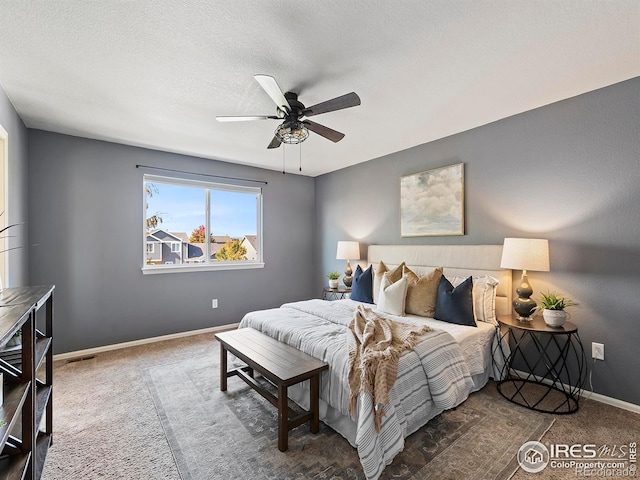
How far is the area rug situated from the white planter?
69cm

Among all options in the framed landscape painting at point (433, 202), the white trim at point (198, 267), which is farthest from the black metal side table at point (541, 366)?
the white trim at point (198, 267)

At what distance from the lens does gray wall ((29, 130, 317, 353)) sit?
3.37 meters

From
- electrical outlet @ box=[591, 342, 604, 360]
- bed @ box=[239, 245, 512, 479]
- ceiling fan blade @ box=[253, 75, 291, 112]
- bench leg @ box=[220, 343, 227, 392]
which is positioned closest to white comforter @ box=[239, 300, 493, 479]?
bed @ box=[239, 245, 512, 479]

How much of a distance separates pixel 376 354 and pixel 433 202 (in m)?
2.37

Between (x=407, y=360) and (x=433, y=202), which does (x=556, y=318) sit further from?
(x=433, y=202)

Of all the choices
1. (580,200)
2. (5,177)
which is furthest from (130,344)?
(580,200)

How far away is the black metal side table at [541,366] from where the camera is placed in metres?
2.41

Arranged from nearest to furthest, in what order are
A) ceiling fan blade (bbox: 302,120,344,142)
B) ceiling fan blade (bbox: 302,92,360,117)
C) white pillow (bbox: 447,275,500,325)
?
ceiling fan blade (bbox: 302,92,360,117)
ceiling fan blade (bbox: 302,120,344,142)
white pillow (bbox: 447,275,500,325)

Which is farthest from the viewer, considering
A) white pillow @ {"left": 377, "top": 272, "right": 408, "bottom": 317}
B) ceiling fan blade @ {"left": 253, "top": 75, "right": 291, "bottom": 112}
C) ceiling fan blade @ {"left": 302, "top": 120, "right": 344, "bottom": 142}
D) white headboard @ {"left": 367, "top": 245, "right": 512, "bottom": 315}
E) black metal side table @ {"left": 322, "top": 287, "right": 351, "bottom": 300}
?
black metal side table @ {"left": 322, "top": 287, "right": 351, "bottom": 300}

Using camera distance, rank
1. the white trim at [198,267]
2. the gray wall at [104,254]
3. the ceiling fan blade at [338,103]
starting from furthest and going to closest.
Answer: the white trim at [198,267], the gray wall at [104,254], the ceiling fan blade at [338,103]

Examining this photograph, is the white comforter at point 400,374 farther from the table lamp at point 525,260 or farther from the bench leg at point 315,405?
the table lamp at point 525,260

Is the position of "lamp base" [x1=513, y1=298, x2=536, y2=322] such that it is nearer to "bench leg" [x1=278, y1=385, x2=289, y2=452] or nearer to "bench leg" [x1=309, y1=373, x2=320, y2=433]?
"bench leg" [x1=309, y1=373, x2=320, y2=433]

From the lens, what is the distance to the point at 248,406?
2402mm

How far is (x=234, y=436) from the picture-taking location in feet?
6.66
